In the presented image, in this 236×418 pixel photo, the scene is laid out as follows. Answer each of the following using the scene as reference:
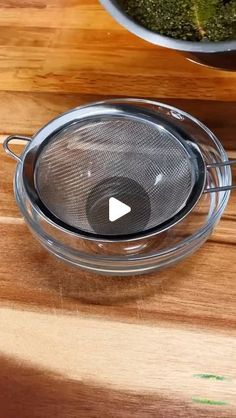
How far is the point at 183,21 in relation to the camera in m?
0.96

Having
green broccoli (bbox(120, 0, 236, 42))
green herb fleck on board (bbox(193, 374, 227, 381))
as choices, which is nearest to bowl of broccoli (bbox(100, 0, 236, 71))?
green broccoli (bbox(120, 0, 236, 42))

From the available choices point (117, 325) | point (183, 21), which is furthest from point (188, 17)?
point (117, 325)

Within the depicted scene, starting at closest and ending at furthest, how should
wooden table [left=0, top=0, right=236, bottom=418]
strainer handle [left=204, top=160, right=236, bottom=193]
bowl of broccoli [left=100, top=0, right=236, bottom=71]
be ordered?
wooden table [left=0, top=0, right=236, bottom=418]
strainer handle [left=204, top=160, right=236, bottom=193]
bowl of broccoli [left=100, top=0, right=236, bottom=71]

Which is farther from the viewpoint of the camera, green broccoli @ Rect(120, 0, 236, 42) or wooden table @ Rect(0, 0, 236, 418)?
green broccoli @ Rect(120, 0, 236, 42)

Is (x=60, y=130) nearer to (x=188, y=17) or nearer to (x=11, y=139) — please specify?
(x=11, y=139)

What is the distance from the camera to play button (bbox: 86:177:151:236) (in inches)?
34.1

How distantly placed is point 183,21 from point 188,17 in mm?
11

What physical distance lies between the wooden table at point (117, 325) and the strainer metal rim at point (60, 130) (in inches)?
1.8

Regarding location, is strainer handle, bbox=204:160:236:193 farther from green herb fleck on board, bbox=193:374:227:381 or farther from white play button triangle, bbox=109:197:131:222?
green herb fleck on board, bbox=193:374:227:381

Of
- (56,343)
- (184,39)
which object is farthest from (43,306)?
(184,39)

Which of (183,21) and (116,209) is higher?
(183,21)

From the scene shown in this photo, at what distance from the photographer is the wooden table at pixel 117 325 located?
0.70 metres

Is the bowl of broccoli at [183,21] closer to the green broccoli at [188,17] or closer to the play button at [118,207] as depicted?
the green broccoli at [188,17]

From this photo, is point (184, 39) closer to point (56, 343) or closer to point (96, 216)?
point (96, 216)
